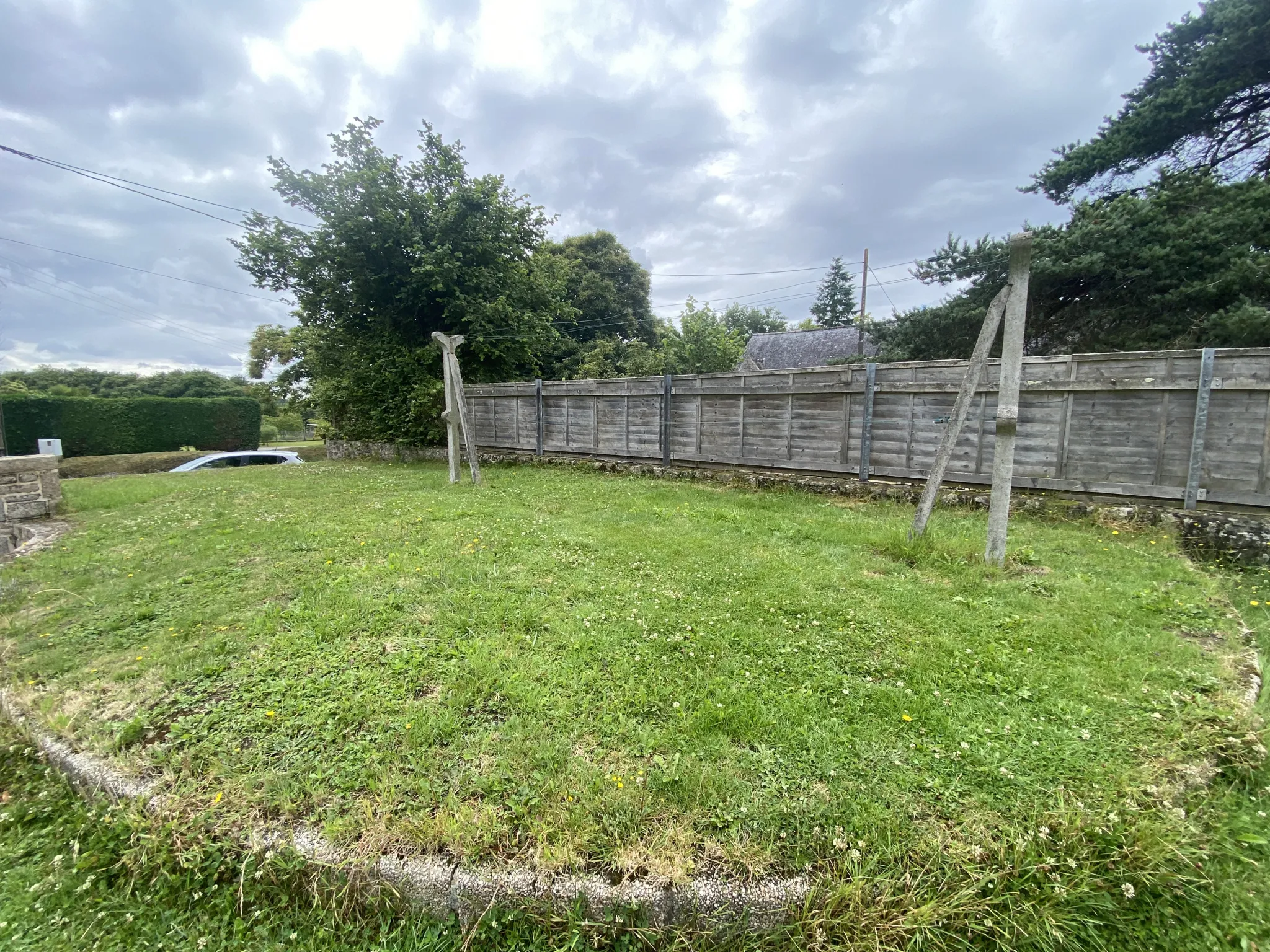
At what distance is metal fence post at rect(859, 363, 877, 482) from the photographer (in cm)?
688

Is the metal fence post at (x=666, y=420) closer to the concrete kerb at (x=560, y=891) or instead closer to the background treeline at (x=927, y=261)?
the background treeline at (x=927, y=261)

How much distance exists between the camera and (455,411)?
915cm

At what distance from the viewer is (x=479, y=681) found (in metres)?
2.52

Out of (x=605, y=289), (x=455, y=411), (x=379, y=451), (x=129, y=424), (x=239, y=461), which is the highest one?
(x=605, y=289)

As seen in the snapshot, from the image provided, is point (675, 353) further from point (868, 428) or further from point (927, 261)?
point (868, 428)

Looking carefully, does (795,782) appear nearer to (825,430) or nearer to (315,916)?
(315,916)

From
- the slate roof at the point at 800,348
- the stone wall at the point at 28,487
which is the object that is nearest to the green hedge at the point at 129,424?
the stone wall at the point at 28,487

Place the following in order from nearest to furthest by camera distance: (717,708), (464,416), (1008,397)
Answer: (717,708), (1008,397), (464,416)

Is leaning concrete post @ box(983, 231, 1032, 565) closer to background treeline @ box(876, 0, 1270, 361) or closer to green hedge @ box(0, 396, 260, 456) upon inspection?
background treeline @ box(876, 0, 1270, 361)

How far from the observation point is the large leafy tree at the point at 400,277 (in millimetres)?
11938

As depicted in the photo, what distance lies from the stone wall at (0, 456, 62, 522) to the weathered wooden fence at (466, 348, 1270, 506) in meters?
7.97

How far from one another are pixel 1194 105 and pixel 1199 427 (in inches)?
407

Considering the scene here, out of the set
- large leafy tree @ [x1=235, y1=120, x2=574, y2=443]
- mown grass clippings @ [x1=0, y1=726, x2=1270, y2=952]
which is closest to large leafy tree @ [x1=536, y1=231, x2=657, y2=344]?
large leafy tree @ [x1=235, y1=120, x2=574, y2=443]

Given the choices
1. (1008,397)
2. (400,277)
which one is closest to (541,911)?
(1008,397)
